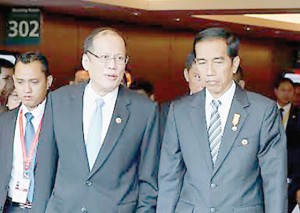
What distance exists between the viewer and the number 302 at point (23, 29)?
852 centimetres

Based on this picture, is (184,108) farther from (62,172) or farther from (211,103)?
(62,172)

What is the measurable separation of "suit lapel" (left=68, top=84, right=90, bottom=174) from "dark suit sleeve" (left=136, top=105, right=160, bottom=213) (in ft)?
0.92

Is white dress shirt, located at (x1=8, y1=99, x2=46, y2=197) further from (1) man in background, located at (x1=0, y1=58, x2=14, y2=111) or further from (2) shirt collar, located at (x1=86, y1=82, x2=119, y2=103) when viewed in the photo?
(1) man in background, located at (x1=0, y1=58, x2=14, y2=111)

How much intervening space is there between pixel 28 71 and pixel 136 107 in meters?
0.96

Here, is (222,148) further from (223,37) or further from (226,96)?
(223,37)

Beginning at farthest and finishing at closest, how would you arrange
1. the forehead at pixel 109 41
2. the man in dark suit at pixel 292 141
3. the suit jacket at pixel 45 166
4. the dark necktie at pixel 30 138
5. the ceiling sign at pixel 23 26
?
1. the ceiling sign at pixel 23 26
2. the man in dark suit at pixel 292 141
3. the dark necktie at pixel 30 138
4. the suit jacket at pixel 45 166
5. the forehead at pixel 109 41

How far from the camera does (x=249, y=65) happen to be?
13.8 meters

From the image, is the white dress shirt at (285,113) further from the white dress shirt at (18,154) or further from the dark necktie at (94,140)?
the dark necktie at (94,140)

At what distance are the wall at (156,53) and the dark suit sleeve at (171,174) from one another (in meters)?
5.21

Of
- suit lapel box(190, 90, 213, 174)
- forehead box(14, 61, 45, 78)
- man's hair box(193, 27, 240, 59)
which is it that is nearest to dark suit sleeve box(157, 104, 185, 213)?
suit lapel box(190, 90, 213, 174)

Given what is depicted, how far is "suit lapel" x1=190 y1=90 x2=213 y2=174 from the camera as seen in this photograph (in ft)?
11.4

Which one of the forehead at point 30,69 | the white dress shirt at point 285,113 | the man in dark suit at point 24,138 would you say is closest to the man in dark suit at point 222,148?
the man in dark suit at point 24,138

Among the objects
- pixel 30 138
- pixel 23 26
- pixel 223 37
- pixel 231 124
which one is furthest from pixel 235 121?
pixel 23 26

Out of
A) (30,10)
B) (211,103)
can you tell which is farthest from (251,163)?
(30,10)
